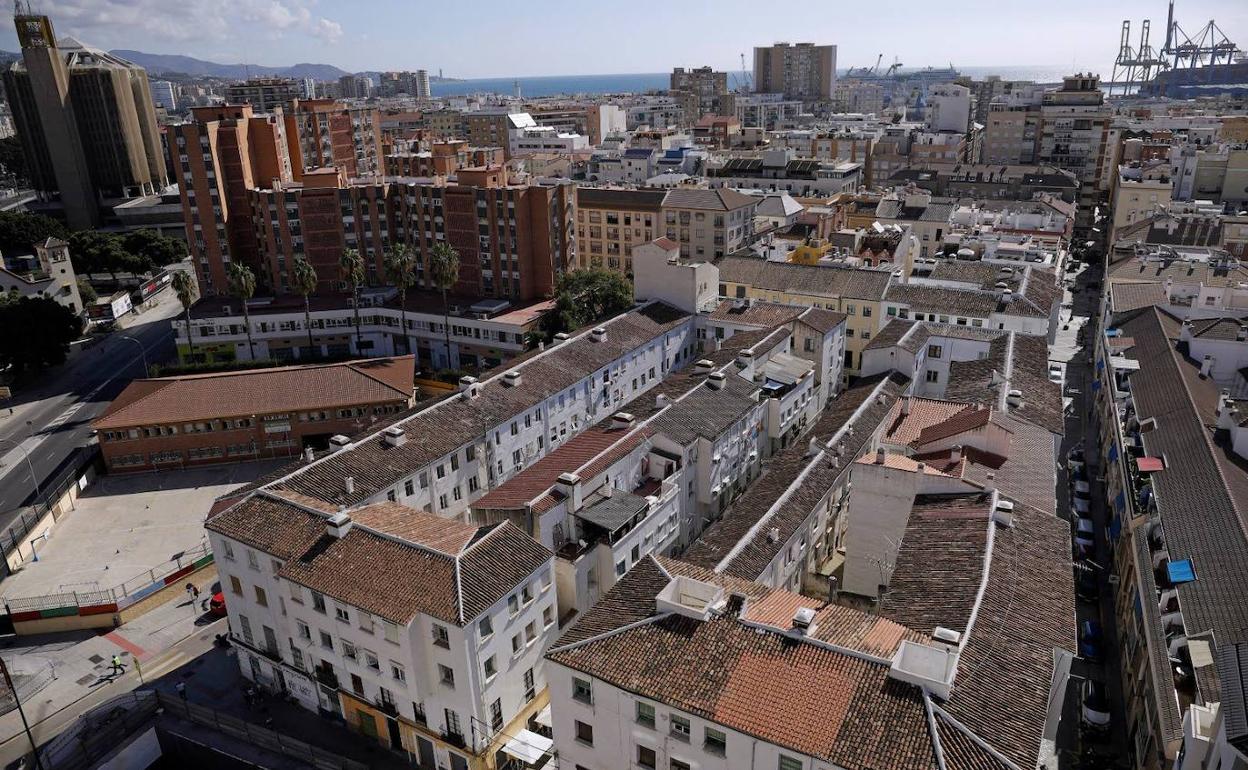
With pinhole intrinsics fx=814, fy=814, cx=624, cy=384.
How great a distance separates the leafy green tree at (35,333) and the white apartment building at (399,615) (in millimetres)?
69556

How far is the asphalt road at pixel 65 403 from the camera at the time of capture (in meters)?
77.3

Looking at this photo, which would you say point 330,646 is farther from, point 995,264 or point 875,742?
point 995,264

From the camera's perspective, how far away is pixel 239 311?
10438 centimetres

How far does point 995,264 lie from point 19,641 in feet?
321

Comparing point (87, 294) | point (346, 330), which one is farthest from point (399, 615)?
point (87, 294)

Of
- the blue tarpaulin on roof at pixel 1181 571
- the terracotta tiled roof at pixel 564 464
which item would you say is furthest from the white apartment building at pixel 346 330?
the blue tarpaulin on roof at pixel 1181 571

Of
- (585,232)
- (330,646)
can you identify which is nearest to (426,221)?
(585,232)

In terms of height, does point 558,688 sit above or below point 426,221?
below

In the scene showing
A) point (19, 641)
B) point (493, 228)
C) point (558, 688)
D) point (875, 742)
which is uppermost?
point (493, 228)

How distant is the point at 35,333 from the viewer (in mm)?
97000

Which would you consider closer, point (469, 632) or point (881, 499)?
point (469, 632)

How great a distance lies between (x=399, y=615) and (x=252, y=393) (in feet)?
160

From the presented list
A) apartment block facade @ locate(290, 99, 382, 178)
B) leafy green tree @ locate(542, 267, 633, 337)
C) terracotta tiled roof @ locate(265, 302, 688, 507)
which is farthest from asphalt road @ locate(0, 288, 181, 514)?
leafy green tree @ locate(542, 267, 633, 337)

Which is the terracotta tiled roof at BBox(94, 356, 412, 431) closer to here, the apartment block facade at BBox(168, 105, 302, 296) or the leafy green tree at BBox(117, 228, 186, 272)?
the apartment block facade at BBox(168, 105, 302, 296)
